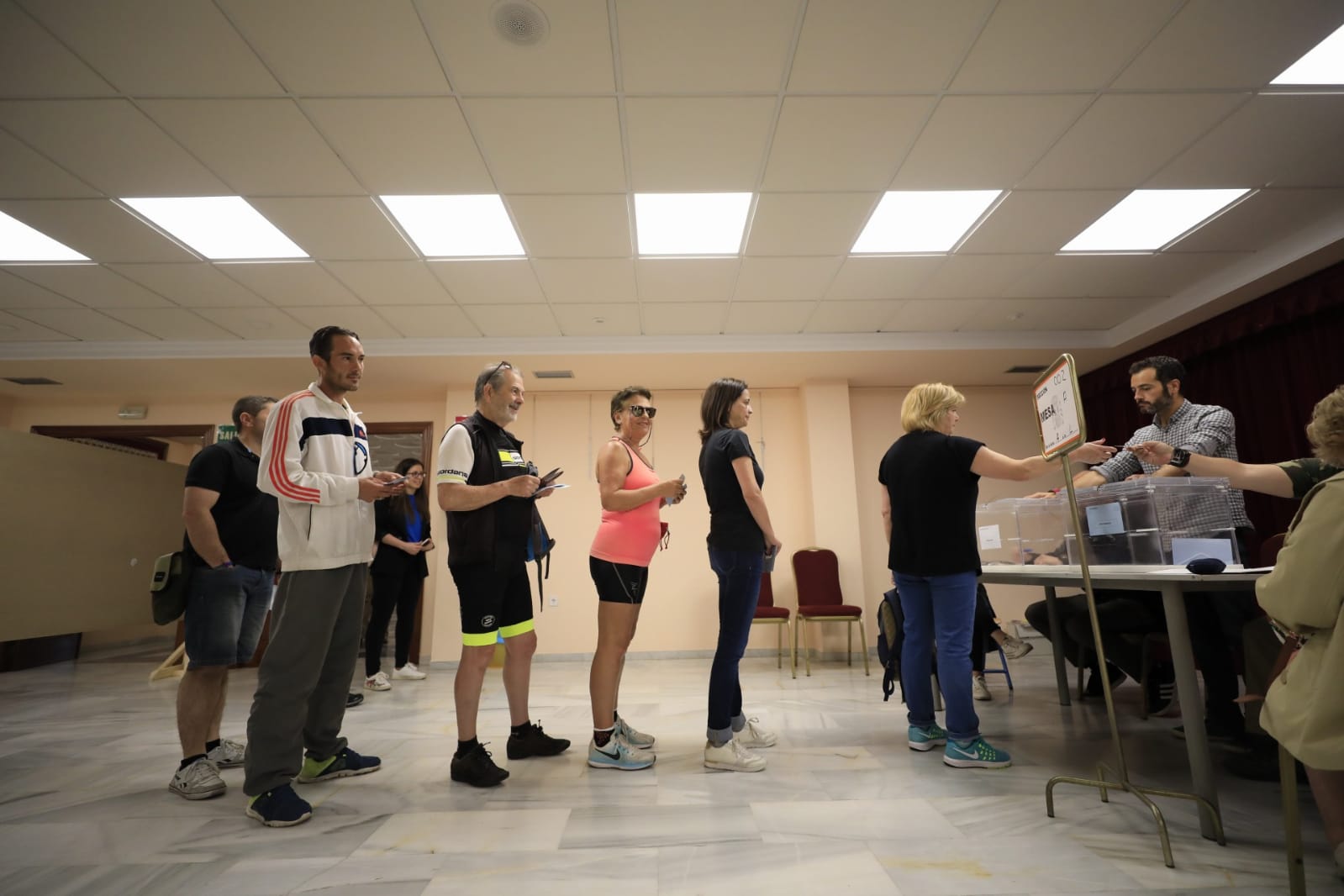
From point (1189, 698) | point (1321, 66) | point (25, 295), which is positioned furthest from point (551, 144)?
point (25, 295)

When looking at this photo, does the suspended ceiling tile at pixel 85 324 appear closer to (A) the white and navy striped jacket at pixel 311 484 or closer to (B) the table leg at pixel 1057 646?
(A) the white and navy striped jacket at pixel 311 484

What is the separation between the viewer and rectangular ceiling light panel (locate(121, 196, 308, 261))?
3346 mm

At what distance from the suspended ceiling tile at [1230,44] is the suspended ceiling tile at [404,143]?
2861 millimetres

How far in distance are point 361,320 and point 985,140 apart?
436 centimetres

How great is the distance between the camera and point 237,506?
241cm

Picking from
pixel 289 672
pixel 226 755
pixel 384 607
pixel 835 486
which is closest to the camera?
pixel 289 672

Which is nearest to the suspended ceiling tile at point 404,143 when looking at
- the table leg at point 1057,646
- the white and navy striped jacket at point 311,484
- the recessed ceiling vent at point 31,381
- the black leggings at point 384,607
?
the white and navy striped jacket at point 311,484

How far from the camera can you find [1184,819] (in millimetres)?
1818

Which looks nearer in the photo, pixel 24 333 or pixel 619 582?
pixel 619 582

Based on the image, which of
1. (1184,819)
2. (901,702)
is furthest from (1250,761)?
(901,702)

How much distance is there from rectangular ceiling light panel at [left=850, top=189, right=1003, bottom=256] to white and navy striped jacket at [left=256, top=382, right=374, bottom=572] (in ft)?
9.87

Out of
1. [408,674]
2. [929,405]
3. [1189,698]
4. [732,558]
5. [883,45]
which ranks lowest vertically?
[408,674]

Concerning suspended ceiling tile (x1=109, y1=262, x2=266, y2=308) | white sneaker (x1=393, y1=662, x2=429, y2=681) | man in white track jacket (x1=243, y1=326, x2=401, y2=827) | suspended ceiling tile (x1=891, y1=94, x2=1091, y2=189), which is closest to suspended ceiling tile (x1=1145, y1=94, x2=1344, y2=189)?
suspended ceiling tile (x1=891, y1=94, x2=1091, y2=189)

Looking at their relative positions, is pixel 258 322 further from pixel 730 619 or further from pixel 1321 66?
pixel 1321 66
